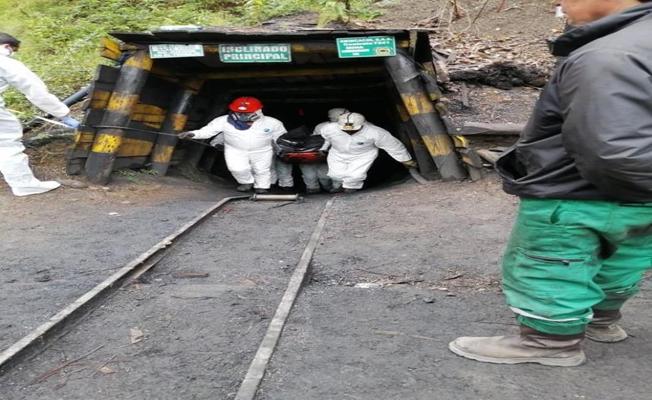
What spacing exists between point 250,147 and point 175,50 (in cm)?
235

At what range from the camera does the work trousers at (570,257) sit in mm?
2270

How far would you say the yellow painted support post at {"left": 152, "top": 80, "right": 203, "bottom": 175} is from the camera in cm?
850

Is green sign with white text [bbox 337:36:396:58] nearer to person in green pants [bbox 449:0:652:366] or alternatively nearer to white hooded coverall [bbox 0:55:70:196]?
white hooded coverall [bbox 0:55:70:196]

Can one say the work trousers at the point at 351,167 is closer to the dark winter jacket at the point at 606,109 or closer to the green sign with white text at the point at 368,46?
the green sign with white text at the point at 368,46

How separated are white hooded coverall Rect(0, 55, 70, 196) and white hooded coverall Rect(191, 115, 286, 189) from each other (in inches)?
104

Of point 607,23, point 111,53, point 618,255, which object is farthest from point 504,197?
point 111,53

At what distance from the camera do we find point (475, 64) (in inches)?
352

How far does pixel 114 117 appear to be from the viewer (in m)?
7.43

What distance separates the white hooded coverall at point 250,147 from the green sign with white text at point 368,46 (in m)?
2.63

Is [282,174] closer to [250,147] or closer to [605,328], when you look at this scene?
[250,147]

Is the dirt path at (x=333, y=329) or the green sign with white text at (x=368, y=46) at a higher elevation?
the green sign with white text at (x=368, y=46)

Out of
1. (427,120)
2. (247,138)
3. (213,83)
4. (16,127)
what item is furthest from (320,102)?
(16,127)

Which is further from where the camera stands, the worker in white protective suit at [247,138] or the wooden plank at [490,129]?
the worker in white protective suit at [247,138]

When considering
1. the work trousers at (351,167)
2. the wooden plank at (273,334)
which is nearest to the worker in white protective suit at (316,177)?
the work trousers at (351,167)
